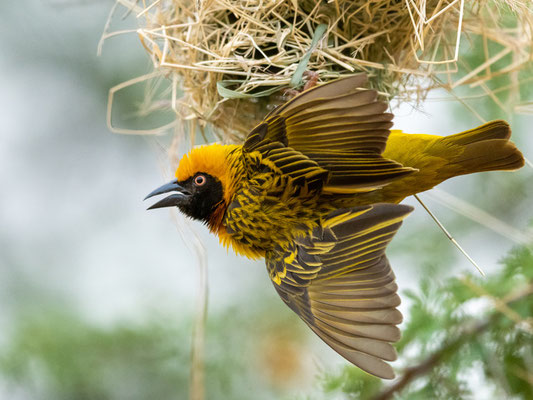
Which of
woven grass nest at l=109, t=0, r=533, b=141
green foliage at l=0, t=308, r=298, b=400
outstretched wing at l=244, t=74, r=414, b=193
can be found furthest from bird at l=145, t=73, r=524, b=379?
green foliage at l=0, t=308, r=298, b=400

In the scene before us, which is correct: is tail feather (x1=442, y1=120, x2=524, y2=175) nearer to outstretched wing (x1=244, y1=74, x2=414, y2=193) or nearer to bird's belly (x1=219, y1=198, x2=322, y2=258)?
outstretched wing (x1=244, y1=74, x2=414, y2=193)

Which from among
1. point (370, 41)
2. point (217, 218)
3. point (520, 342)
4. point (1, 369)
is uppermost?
point (370, 41)

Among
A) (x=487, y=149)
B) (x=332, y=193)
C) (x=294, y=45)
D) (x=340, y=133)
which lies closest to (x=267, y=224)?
(x=332, y=193)

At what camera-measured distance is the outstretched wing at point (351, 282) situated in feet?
4.92

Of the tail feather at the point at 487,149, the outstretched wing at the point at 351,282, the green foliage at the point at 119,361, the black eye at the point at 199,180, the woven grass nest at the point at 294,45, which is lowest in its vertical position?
the green foliage at the point at 119,361

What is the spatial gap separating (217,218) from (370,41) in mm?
591

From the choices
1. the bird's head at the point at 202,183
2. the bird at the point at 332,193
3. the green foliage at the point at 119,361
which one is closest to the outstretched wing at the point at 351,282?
the bird at the point at 332,193

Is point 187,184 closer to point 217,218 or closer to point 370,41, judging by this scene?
point 217,218

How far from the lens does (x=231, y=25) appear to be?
5.70 feet

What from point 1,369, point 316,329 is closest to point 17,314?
point 1,369

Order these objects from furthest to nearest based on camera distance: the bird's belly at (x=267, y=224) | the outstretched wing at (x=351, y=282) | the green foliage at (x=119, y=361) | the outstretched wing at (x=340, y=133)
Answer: the green foliage at (x=119, y=361) < the bird's belly at (x=267, y=224) < the outstretched wing at (x=351, y=282) < the outstretched wing at (x=340, y=133)

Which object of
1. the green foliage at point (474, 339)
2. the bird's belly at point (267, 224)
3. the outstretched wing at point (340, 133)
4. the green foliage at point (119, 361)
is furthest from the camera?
the green foliage at point (119, 361)

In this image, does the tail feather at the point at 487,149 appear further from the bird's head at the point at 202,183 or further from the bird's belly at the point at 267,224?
the bird's head at the point at 202,183

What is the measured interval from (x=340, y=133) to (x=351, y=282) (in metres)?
0.37
